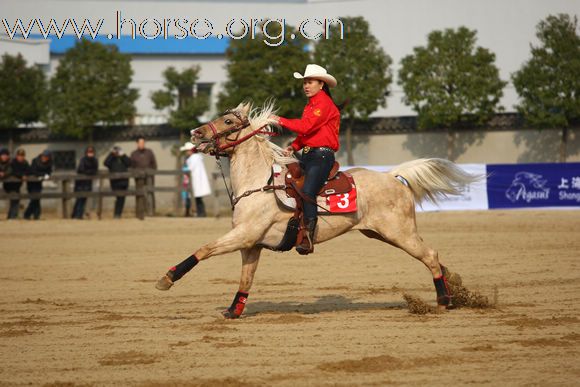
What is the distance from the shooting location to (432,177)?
10023 millimetres

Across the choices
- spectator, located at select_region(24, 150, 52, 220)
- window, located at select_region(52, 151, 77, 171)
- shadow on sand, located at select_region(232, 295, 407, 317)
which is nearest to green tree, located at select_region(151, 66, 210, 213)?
window, located at select_region(52, 151, 77, 171)

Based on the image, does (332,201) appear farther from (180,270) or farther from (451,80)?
(451,80)

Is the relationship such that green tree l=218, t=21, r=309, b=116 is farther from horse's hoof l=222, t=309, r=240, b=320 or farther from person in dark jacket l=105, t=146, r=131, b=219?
horse's hoof l=222, t=309, r=240, b=320

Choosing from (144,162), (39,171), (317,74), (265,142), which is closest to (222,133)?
(265,142)

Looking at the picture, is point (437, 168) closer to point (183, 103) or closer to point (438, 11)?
point (183, 103)

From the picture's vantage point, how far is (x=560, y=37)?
2933 cm

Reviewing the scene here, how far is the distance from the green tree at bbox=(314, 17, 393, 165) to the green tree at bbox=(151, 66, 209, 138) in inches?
191

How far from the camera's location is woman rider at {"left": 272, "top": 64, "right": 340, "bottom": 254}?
29.9 ft

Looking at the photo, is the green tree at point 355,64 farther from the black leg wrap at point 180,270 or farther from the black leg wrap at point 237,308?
the black leg wrap at point 180,270

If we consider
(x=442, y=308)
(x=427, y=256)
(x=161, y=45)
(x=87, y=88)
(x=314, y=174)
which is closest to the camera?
(x=314, y=174)

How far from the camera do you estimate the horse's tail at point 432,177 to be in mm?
9992

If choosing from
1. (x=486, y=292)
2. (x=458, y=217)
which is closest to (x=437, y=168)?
(x=486, y=292)

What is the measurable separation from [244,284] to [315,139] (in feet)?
5.57

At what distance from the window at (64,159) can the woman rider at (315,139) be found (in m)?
25.7
